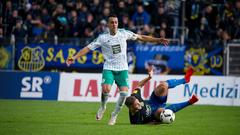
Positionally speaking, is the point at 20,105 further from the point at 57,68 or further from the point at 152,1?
the point at 152,1

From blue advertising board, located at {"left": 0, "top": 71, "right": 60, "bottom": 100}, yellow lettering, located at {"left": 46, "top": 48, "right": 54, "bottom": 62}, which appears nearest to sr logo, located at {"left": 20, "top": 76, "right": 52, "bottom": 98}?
blue advertising board, located at {"left": 0, "top": 71, "right": 60, "bottom": 100}

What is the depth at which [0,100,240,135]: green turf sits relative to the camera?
46.3 ft

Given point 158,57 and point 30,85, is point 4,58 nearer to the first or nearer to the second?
point 30,85

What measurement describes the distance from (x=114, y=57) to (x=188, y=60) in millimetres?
11404

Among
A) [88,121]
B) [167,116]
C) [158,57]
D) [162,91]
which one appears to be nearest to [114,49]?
[162,91]

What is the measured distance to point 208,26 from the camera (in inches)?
1113

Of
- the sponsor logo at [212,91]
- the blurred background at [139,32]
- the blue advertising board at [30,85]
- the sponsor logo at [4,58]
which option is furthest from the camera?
the sponsor logo at [4,58]

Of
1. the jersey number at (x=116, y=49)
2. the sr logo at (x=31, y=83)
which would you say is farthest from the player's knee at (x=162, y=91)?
the sr logo at (x=31, y=83)

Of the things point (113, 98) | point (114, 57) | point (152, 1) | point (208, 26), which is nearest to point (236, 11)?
point (208, 26)

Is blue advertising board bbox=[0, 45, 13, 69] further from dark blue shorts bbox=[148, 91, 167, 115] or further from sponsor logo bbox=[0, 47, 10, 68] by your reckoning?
dark blue shorts bbox=[148, 91, 167, 115]

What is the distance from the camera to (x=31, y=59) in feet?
90.7

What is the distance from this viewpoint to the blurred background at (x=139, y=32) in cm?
2745

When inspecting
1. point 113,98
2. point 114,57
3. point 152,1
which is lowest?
point 113,98

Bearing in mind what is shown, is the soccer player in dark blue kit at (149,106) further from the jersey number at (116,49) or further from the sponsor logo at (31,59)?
the sponsor logo at (31,59)
